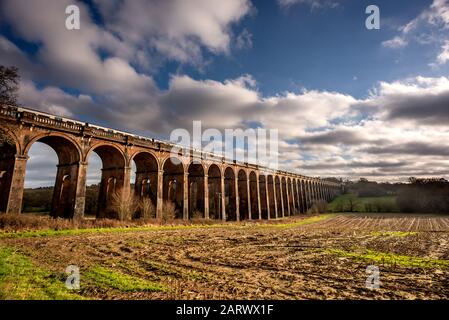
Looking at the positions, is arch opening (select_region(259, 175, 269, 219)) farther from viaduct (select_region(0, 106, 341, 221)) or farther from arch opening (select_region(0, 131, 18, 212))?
arch opening (select_region(0, 131, 18, 212))

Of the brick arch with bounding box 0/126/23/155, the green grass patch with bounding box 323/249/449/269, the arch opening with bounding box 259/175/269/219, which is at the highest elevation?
the brick arch with bounding box 0/126/23/155

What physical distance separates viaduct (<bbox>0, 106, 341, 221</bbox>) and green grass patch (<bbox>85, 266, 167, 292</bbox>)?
Result: 14.4 meters

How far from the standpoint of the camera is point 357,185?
5049 inches

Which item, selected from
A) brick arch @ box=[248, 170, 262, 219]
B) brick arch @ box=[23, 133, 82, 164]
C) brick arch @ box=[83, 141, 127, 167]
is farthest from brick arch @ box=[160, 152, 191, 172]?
brick arch @ box=[248, 170, 262, 219]

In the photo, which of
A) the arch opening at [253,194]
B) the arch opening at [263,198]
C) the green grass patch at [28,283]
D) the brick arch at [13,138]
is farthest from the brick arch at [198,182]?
the green grass patch at [28,283]

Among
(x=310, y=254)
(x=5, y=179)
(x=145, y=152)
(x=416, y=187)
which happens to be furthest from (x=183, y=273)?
(x=416, y=187)

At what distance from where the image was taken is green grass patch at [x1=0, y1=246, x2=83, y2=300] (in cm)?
511

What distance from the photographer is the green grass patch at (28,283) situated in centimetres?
511

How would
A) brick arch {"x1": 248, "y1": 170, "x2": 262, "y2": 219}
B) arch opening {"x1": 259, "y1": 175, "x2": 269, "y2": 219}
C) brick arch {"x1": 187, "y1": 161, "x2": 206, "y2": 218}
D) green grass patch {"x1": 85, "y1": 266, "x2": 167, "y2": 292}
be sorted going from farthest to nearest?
arch opening {"x1": 259, "y1": 175, "x2": 269, "y2": 219} < brick arch {"x1": 248, "y1": 170, "x2": 262, "y2": 219} < brick arch {"x1": 187, "y1": 161, "x2": 206, "y2": 218} < green grass patch {"x1": 85, "y1": 266, "x2": 167, "y2": 292}

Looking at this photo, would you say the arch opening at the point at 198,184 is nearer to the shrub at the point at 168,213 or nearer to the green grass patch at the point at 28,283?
the shrub at the point at 168,213

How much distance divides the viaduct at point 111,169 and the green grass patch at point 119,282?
14.4 metres

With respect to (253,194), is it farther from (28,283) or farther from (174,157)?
(28,283)
